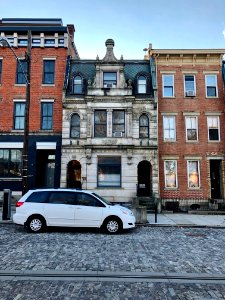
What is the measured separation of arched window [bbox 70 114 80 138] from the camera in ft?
66.4

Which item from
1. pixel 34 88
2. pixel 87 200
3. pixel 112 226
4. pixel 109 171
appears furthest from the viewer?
pixel 34 88

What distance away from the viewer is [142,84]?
827 inches

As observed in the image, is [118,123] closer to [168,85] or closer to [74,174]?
[74,174]

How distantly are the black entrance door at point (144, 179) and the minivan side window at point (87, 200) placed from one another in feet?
32.2

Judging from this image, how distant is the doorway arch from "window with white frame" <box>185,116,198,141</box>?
30.5ft

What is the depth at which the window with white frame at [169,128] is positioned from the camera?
2112cm

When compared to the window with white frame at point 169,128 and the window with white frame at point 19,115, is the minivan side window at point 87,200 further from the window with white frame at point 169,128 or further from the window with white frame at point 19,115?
the window with white frame at point 19,115

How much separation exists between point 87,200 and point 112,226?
1.54 m

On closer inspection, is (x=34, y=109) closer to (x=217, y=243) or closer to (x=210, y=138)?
(x=210, y=138)

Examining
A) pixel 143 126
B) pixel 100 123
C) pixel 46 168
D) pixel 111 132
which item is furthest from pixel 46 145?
pixel 143 126

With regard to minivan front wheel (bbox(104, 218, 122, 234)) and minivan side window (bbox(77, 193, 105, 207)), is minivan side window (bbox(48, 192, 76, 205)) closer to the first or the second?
minivan side window (bbox(77, 193, 105, 207))

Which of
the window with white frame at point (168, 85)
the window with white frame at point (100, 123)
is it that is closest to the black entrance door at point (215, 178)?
the window with white frame at point (168, 85)

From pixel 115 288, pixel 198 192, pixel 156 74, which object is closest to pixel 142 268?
pixel 115 288

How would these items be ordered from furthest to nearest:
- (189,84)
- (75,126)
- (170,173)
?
(189,84) → (170,173) → (75,126)
